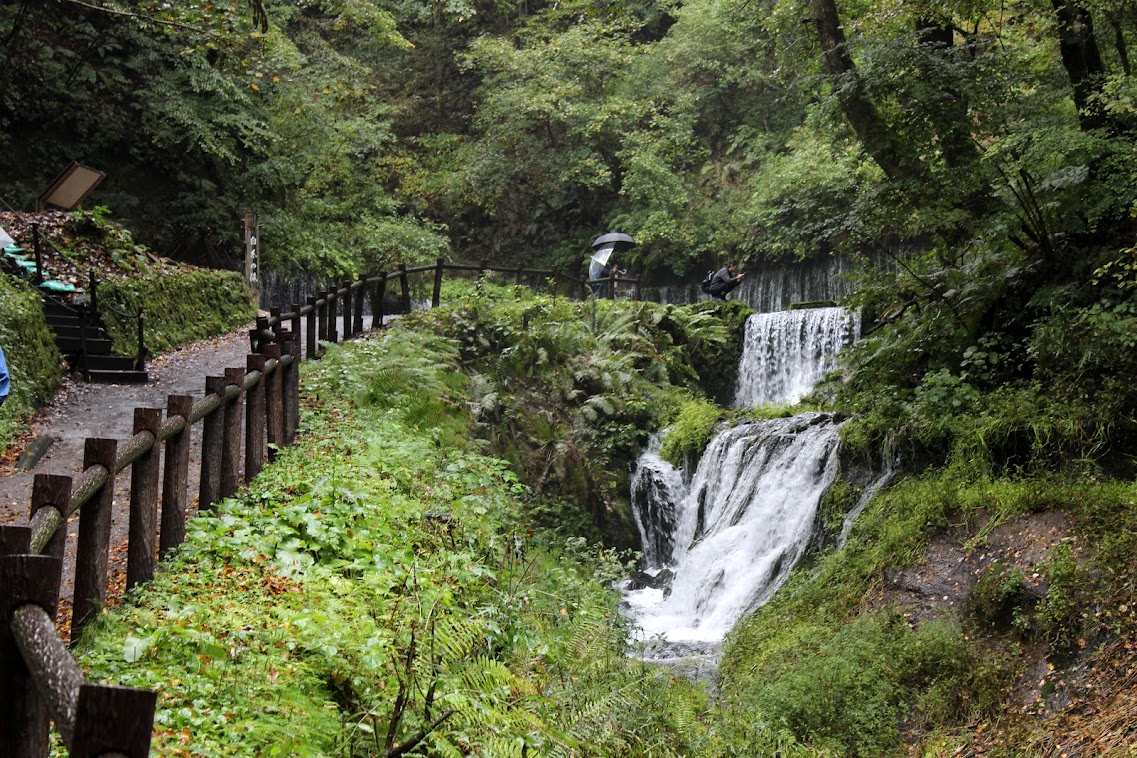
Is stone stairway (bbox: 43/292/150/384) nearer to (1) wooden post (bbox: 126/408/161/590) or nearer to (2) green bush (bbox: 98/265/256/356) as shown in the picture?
(2) green bush (bbox: 98/265/256/356)

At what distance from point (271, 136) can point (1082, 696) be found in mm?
22250

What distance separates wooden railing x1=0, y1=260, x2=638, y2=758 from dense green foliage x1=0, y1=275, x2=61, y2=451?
277 centimetres

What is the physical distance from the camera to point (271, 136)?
24.4 meters

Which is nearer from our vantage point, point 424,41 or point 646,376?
point 646,376

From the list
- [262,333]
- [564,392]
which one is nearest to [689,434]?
[564,392]

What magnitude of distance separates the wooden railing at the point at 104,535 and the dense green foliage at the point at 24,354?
→ 9.10ft

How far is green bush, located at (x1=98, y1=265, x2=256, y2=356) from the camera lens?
14.6m

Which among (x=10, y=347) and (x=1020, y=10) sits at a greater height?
(x=1020, y=10)

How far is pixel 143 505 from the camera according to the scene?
5895 mm

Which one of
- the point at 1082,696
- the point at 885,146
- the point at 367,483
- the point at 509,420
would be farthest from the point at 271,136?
the point at 1082,696

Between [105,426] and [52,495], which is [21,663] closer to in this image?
[52,495]

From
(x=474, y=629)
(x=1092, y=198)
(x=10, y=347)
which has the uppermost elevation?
(x=1092, y=198)

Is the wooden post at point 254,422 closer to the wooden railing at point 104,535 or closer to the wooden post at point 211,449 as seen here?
the wooden railing at point 104,535

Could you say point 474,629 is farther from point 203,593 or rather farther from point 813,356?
point 813,356
